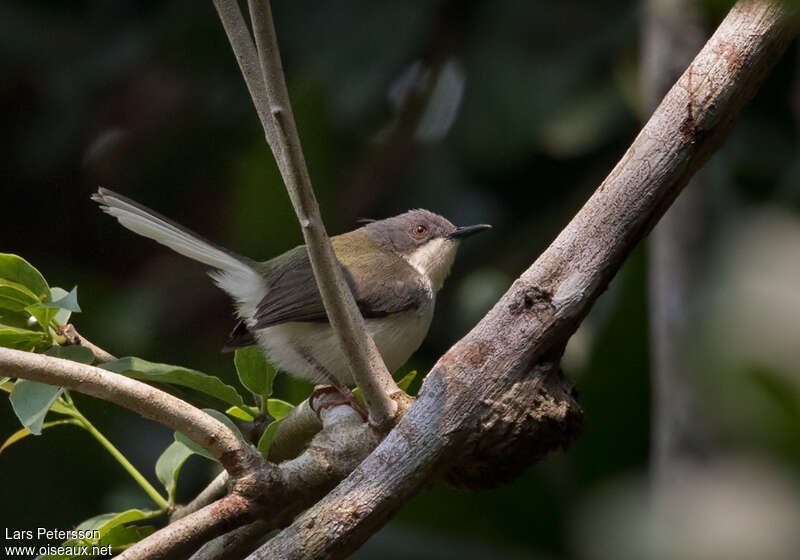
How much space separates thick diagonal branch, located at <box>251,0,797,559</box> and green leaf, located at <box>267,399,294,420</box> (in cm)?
82

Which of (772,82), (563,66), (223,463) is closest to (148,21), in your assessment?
(563,66)

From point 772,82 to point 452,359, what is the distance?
12.0 ft

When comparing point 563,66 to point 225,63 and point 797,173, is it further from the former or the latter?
point 225,63

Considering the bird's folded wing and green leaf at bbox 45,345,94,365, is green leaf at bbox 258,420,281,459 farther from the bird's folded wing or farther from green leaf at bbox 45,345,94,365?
the bird's folded wing

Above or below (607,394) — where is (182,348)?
above

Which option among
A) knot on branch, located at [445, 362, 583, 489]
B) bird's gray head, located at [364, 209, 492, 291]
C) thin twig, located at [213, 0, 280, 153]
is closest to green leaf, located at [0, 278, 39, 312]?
thin twig, located at [213, 0, 280, 153]

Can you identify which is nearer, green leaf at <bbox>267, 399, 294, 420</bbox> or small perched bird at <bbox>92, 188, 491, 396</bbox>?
green leaf at <bbox>267, 399, 294, 420</bbox>

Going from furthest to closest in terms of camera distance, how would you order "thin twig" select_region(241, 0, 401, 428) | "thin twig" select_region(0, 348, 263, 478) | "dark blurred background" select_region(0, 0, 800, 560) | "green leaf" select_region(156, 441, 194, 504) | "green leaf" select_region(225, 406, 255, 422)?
"dark blurred background" select_region(0, 0, 800, 560), "green leaf" select_region(225, 406, 255, 422), "green leaf" select_region(156, 441, 194, 504), "thin twig" select_region(0, 348, 263, 478), "thin twig" select_region(241, 0, 401, 428)

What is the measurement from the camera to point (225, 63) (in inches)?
205

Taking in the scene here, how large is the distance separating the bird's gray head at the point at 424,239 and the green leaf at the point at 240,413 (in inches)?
77.0

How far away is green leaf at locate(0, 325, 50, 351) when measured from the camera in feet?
6.64

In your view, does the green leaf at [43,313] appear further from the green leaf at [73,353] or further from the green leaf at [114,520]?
the green leaf at [114,520]

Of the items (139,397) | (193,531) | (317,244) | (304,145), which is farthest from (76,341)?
(304,145)

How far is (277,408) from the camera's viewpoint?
2.57 m
